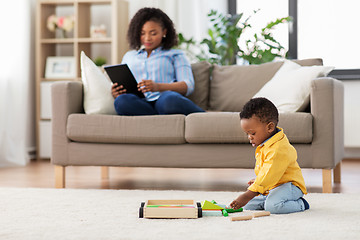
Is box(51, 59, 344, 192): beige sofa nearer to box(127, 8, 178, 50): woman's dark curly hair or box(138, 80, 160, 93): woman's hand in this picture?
box(138, 80, 160, 93): woman's hand

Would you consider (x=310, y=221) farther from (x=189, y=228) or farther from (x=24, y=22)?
(x=24, y=22)

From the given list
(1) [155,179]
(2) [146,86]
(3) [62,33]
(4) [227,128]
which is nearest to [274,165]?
(4) [227,128]

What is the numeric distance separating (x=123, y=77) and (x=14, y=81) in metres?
1.65

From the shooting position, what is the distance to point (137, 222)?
170 centimetres

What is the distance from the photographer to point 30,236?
151 cm

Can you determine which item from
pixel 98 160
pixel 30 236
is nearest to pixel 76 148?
pixel 98 160

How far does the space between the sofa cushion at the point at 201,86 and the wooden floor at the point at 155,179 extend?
0.47 meters

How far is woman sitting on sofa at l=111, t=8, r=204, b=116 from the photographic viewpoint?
266 centimetres

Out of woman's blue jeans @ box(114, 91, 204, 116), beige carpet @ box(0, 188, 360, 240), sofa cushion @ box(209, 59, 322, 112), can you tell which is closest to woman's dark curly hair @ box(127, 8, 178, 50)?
sofa cushion @ box(209, 59, 322, 112)

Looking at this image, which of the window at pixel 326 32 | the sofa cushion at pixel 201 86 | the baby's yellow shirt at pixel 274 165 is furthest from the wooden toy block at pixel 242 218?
the window at pixel 326 32

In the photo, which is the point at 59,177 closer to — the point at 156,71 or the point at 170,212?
the point at 156,71

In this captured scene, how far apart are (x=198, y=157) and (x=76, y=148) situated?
0.62 meters

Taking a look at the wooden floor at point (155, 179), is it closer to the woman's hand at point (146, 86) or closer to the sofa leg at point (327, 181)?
the sofa leg at point (327, 181)

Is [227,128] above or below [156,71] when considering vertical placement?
below
